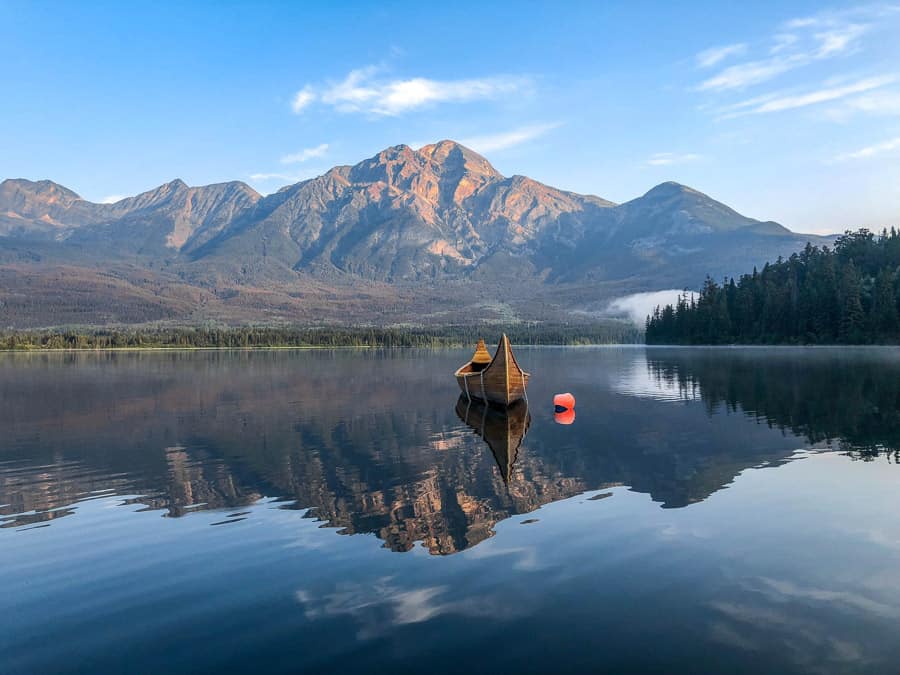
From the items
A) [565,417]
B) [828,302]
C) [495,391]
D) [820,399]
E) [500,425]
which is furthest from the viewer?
[828,302]

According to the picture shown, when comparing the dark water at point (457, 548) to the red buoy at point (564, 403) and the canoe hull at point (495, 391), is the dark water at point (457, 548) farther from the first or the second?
the canoe hull at point (495, 391)

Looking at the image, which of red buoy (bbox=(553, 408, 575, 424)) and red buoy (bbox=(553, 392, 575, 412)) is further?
red buoy (bbox=(553, 392, 575, 412))

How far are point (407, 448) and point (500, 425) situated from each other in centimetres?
1198

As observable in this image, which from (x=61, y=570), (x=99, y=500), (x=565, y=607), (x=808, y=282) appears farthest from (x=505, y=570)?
(x=808, y=282)

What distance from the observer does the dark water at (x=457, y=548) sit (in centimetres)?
1266

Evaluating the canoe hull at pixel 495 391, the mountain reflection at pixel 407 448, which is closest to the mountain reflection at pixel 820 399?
the mountain reflection at pixel 407 448

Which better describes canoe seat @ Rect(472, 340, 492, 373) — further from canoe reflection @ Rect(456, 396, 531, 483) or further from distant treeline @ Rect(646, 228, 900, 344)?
distant treeline @ Rect(646, 228, 900, 344)

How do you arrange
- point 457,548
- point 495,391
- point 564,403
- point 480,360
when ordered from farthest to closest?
1. point 480,360
2. point 495,391
3. point 564,403
4. point 457,548

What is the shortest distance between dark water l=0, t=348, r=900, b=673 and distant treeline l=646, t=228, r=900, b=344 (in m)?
135

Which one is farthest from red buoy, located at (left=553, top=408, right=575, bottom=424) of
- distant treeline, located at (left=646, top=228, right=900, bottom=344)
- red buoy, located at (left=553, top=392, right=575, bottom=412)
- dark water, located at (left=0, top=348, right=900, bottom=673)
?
distant treeline, located at (left=646, top=228, right=900, bottom=344)

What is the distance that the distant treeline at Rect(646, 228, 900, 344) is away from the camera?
152625 millimetres

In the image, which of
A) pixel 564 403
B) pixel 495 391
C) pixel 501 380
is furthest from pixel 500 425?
pixel 495 391

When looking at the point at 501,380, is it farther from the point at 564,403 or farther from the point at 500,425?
the point at 500,425

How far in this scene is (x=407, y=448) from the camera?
36.5 metres
